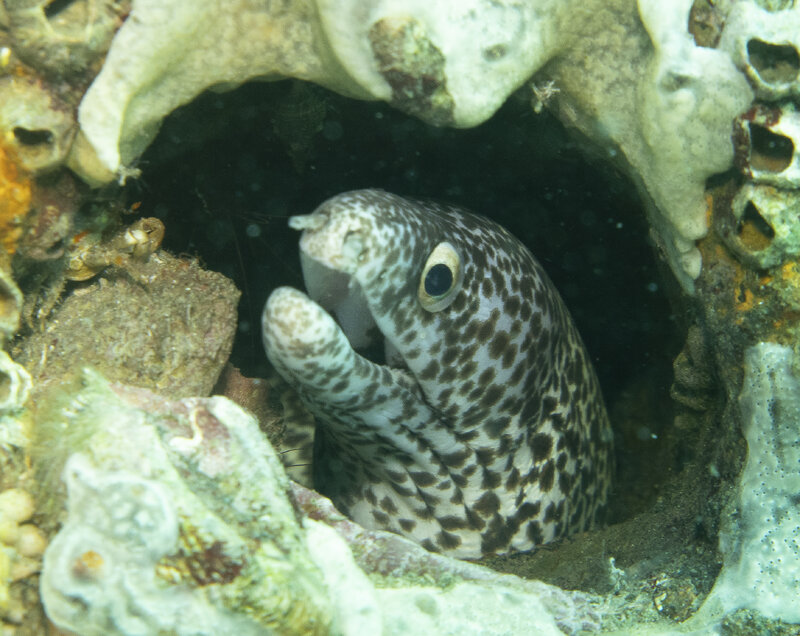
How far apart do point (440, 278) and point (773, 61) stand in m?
1.48

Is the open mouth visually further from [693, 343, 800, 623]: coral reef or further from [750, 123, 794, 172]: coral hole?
[750, 123, 794, 172]: coral hole

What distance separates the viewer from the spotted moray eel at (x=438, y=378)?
8.24 feet

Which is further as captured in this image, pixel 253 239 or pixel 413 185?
pixel 413 185

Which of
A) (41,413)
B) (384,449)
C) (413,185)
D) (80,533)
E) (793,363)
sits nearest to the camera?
(80,533)

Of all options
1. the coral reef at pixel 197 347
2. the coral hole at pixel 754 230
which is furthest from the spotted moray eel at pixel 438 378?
the coral hole at pixel 754 230

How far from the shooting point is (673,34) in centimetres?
238

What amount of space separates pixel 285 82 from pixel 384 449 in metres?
2.05

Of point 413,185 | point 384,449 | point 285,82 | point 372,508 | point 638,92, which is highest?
point 638,92

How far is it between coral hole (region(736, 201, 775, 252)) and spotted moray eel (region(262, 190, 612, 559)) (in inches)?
45.8

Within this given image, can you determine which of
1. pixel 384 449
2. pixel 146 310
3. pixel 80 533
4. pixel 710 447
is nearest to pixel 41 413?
pixel 80 533

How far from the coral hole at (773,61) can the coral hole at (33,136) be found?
2.46 m

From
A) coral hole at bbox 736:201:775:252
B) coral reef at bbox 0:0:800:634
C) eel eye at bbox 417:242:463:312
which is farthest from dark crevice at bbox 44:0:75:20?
coral hole at bbox 736:201:775:252

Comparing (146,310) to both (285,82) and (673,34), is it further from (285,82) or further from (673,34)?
(673,34)

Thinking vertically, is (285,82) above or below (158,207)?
above
